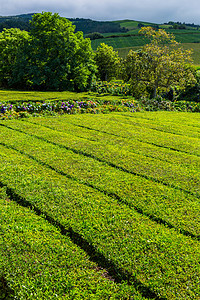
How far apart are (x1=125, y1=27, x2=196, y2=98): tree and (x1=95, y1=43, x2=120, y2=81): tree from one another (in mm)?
20617

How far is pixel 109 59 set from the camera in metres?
47.5

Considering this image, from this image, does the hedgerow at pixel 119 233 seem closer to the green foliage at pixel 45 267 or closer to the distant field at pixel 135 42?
the green foliage at pixel 45 267

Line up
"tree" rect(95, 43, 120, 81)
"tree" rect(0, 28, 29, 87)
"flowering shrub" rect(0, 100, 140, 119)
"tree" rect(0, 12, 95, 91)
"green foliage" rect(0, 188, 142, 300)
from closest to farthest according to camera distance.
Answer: "green foliage" rect(0, 188, 142, 300) → "flowering shrub" rect(0, 100, 140, 119) → "tree" rect(0, 12, 95, 91) → "tree" rect(0, 28, 29, 87) → "tree" rect(95, 43, 120, 81)

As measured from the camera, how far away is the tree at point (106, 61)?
155 ft

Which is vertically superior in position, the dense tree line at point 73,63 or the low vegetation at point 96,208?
the dense tree line at point 73,63

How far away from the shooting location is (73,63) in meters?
30.8

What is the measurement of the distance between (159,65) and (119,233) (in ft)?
75.6

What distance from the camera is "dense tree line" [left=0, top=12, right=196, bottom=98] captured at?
25422 millimetres

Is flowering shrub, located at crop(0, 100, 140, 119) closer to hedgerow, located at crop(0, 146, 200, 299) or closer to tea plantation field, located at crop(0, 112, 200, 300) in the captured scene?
tea plantation field, located at crop(0, 112, 200, 300)

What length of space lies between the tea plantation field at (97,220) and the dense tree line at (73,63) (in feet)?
59.9

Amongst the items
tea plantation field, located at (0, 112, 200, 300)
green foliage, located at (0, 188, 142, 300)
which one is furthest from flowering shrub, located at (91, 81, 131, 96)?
green foliage, located at (0, 188, 142, 300)

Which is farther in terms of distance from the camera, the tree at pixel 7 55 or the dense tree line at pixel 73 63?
the tree at pixel 7 55

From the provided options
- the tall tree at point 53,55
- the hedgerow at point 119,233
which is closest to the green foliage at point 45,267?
the hedgerow at point 119,233

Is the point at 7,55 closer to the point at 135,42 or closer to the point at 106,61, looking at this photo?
the point at 106,61
